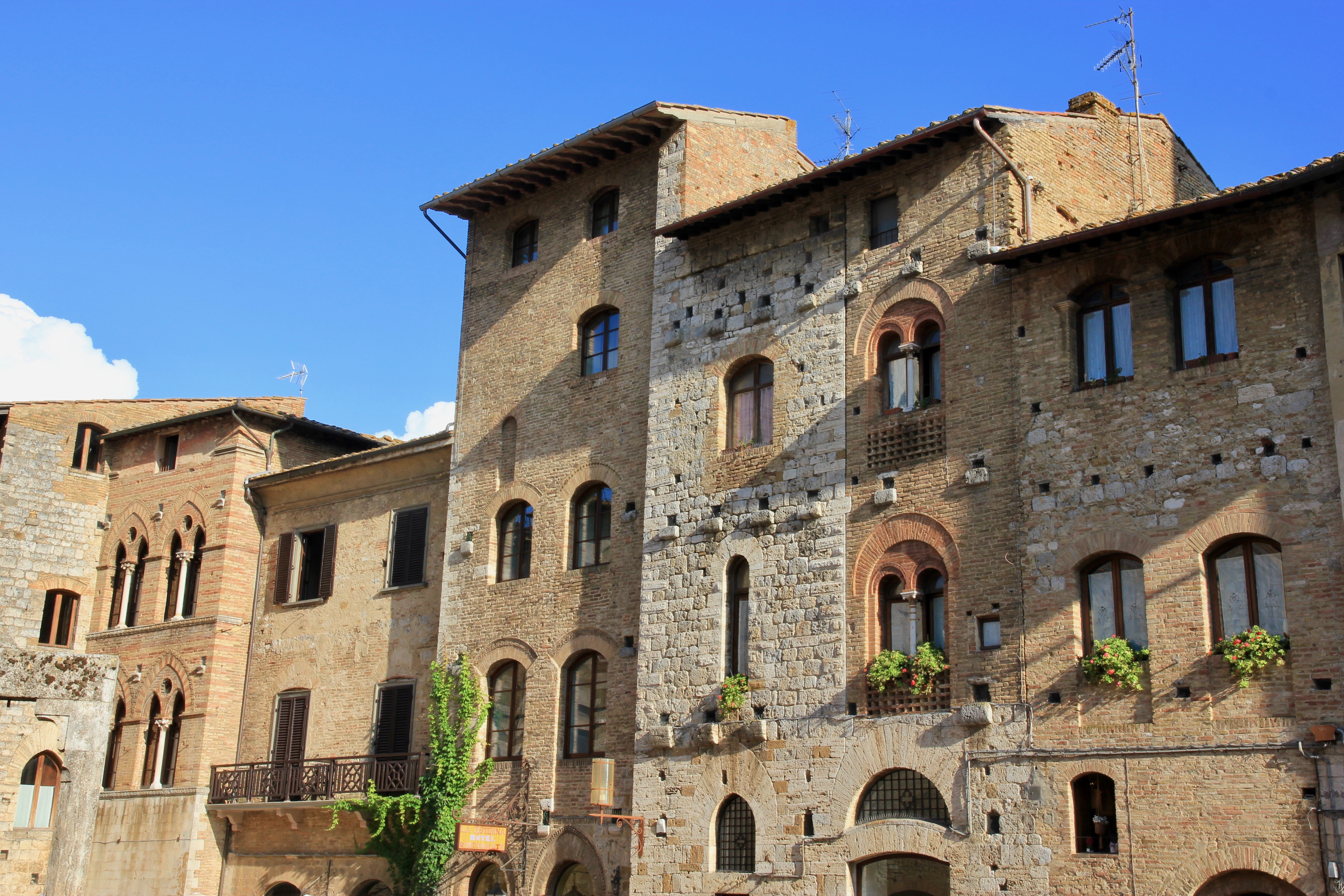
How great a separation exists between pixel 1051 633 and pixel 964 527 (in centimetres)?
185

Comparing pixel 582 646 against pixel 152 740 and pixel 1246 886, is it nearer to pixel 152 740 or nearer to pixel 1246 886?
pixel 1246 886

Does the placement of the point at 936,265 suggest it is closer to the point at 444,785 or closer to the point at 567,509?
the point at 567,509

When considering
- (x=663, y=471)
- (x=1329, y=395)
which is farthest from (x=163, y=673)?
(x=1329, y=395)

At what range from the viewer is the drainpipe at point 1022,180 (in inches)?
756

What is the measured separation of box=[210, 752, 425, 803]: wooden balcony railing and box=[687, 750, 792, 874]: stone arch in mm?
5785

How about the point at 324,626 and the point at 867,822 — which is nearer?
the point at 867,822

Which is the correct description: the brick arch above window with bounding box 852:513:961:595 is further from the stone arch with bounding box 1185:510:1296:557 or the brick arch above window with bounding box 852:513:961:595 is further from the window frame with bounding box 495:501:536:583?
the window frame with bounding box 495:501:536:583

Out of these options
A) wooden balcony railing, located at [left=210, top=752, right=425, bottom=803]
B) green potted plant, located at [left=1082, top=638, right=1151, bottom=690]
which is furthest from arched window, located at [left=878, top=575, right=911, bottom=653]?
wooden balcony railing, located at [left=210, top=752, right=425, bottom=803]

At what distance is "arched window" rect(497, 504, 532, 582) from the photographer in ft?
78.7

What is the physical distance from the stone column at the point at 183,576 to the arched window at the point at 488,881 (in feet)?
31.6

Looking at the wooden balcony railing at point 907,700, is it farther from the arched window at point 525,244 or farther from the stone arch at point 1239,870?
the arched window at point 525,244

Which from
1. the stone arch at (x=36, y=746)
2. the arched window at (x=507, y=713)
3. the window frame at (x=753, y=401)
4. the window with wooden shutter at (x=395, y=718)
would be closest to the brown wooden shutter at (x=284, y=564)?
the window with wooden shutter at (x=395, y=718)

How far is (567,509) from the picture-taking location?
920 inches

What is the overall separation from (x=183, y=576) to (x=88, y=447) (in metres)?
4.35
